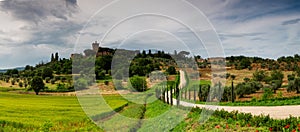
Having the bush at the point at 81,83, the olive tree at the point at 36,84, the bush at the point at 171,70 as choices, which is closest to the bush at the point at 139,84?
the bush at the point at 171,70

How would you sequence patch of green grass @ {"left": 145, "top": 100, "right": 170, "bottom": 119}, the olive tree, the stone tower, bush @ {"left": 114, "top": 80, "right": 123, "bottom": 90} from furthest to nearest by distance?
1. bush @ {"left": 114, "top": 80, "right": 123, "bottom": 90}
2. the olive tree
3. patch of green grass @ {"left": 145, "top": 100, "right": 170, "bottom": 119}
4. the stone tower

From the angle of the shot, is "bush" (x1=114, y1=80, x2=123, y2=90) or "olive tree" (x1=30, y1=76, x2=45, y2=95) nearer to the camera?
"olive tree" (x1=30, y1=76, x2=45, y2=95)

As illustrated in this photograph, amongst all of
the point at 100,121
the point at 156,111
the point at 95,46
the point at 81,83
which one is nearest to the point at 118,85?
the point at 81,83

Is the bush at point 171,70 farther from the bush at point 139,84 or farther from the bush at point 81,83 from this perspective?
the bush at point 81,83

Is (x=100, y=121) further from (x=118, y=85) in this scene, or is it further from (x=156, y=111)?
(x=118, y=85)

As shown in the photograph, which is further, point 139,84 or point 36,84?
point 139,84

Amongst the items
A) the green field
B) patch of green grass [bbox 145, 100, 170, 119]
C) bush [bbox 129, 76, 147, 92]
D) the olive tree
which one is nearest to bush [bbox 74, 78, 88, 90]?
the olive tree

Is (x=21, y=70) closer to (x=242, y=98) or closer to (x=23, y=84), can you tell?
(x=23, y=84)

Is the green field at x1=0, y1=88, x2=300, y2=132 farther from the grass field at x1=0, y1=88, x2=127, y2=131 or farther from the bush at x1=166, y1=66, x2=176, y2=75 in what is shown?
the bush at x1=166, y1=66, x2=176, y2=75

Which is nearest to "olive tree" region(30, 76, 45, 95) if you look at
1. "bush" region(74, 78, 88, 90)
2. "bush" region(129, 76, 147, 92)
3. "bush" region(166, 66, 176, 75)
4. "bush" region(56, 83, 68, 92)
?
"bush" region(56, 83, 68, 92)

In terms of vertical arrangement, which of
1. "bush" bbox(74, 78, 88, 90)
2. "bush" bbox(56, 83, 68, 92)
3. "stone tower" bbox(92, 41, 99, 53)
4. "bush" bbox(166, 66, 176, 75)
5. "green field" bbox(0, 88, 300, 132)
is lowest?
"green field" bbox(0, 88, 300, 132)

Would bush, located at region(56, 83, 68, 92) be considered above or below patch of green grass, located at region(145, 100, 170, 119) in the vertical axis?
above

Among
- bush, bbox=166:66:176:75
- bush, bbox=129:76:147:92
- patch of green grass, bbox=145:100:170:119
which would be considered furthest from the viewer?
bush, bbox=166:66:176:75

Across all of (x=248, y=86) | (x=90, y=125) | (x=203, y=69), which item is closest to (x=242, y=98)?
(x=248, y=86)
